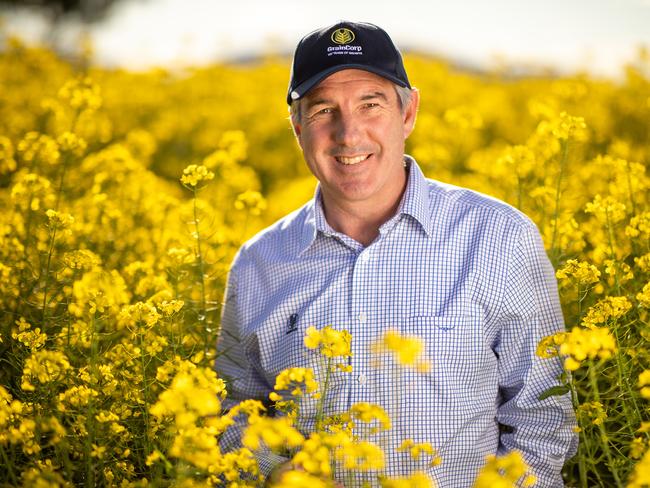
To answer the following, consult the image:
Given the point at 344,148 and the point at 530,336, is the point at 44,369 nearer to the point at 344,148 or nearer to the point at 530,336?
the point at 344,148

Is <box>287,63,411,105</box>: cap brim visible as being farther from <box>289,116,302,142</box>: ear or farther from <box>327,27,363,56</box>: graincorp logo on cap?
<box>289,116,302,142</box>: ear

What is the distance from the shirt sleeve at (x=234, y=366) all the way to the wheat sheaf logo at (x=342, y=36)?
0.88 metres

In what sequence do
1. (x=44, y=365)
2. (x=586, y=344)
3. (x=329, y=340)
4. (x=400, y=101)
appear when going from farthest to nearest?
(x=400, y=101)
(x=44, y=365)
(x=329, y=340)
(x=586, y=344)

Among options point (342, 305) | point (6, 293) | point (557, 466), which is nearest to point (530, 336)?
point (557, 466)

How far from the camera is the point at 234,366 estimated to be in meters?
3.03

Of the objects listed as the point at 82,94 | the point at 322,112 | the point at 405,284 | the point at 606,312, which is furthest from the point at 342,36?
the point at 82,94

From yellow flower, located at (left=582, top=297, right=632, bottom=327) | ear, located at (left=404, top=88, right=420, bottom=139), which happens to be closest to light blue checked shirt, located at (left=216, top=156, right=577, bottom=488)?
ear, located at (left=404, top=88, right=420, bottom=139)

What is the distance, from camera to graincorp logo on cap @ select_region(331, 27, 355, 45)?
8.84 feet

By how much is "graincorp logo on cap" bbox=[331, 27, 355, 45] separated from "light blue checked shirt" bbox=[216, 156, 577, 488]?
1.72 feet

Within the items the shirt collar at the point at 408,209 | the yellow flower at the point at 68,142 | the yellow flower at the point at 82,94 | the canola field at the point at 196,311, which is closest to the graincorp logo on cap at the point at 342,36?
the shirt collar at the point at 408,209

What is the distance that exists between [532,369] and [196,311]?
1.23 metres

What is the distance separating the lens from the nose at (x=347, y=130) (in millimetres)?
2682

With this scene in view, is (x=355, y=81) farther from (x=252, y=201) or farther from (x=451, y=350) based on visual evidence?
(x=252, y=201)

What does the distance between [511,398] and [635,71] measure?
6107 mm
